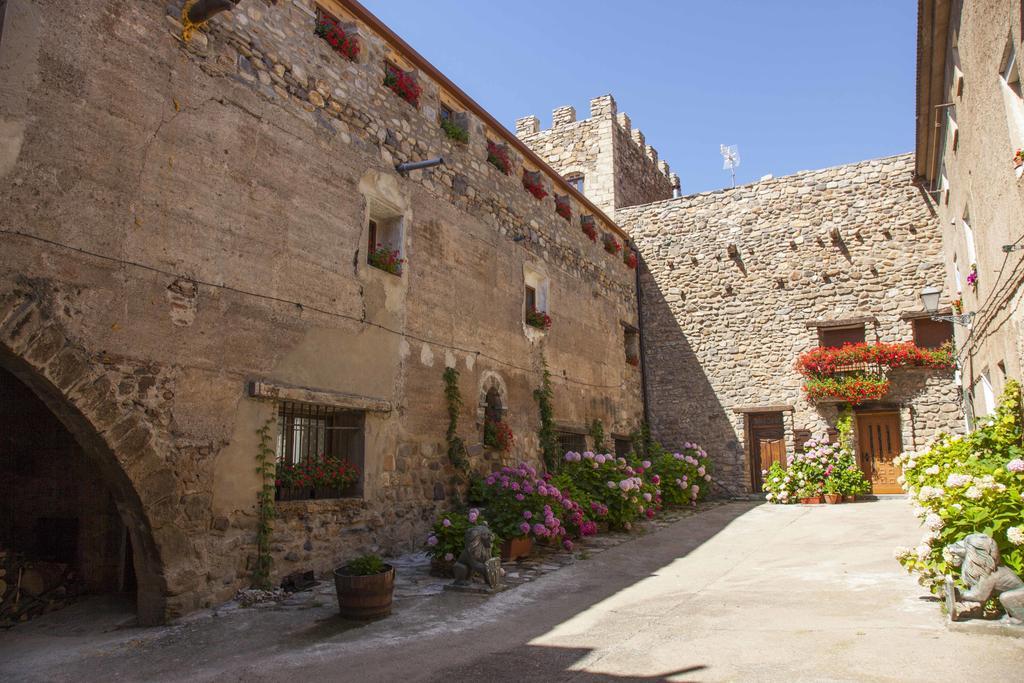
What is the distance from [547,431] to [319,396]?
5.45m

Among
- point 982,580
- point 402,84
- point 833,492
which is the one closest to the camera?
point 982,580

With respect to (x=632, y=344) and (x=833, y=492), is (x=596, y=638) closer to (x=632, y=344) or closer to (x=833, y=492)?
(x=833, y=492)

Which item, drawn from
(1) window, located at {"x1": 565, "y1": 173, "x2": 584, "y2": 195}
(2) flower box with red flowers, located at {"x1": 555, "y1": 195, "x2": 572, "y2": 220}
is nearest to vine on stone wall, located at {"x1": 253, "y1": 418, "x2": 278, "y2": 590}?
(2) flower box with red flowers, located at {"x1": 555, "y1": 195, "x2": 572, "y2": 220}

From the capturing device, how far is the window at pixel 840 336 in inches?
614

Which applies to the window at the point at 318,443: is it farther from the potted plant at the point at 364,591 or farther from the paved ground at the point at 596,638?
the potted plant at the point at 364,591

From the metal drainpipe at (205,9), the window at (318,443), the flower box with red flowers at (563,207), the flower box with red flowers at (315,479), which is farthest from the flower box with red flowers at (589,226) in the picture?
the metal drainpipe at (205,9)

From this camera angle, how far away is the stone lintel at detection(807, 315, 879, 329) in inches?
601

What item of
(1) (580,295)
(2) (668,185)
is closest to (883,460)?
(1) (580,295)

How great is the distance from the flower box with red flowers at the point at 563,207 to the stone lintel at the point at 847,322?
6.08 m

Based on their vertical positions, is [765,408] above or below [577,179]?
below

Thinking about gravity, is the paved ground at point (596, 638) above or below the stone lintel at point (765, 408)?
below

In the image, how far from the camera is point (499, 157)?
38.7ft

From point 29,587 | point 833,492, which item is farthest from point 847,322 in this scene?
point 29,587

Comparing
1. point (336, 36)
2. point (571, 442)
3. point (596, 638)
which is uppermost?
point (336, 36)
